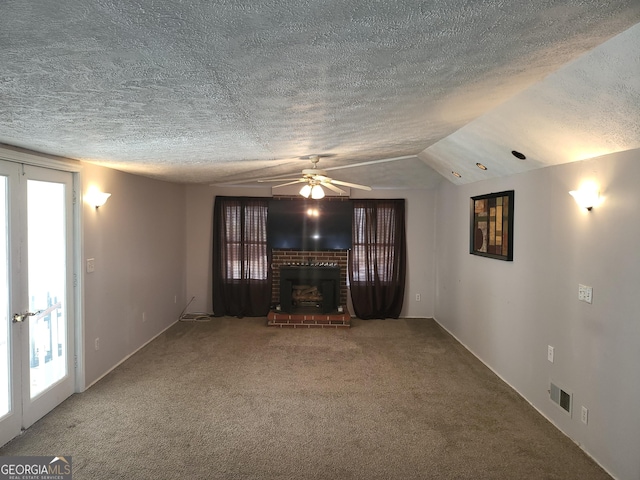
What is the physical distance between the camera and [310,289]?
6883 millimetres

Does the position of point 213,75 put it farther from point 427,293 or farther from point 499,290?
point 427,293

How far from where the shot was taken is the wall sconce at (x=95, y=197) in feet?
13.1

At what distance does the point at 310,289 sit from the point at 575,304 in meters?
4.23

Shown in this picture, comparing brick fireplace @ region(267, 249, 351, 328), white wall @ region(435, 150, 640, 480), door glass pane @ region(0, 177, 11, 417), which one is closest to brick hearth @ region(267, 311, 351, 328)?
brick fireplace @ region(267, 249, 351, 328)

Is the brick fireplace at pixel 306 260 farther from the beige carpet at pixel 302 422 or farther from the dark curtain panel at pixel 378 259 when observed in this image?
the beige carpet at pixel 302 422

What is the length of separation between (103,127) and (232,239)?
463cm

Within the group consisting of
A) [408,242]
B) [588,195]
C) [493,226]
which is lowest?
[408,242]

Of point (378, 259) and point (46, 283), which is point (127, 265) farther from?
point (378, 259)

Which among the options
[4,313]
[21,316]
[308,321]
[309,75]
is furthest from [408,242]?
[309,75]

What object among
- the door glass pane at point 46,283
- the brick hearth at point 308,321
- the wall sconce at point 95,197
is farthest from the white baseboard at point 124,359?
the wall sconce at point 95,197

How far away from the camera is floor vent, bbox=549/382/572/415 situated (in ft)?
10.6

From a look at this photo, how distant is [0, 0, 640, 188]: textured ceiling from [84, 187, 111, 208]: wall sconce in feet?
1.85

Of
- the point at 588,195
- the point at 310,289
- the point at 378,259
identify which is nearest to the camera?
the point at 588,195

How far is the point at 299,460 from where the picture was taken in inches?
114
